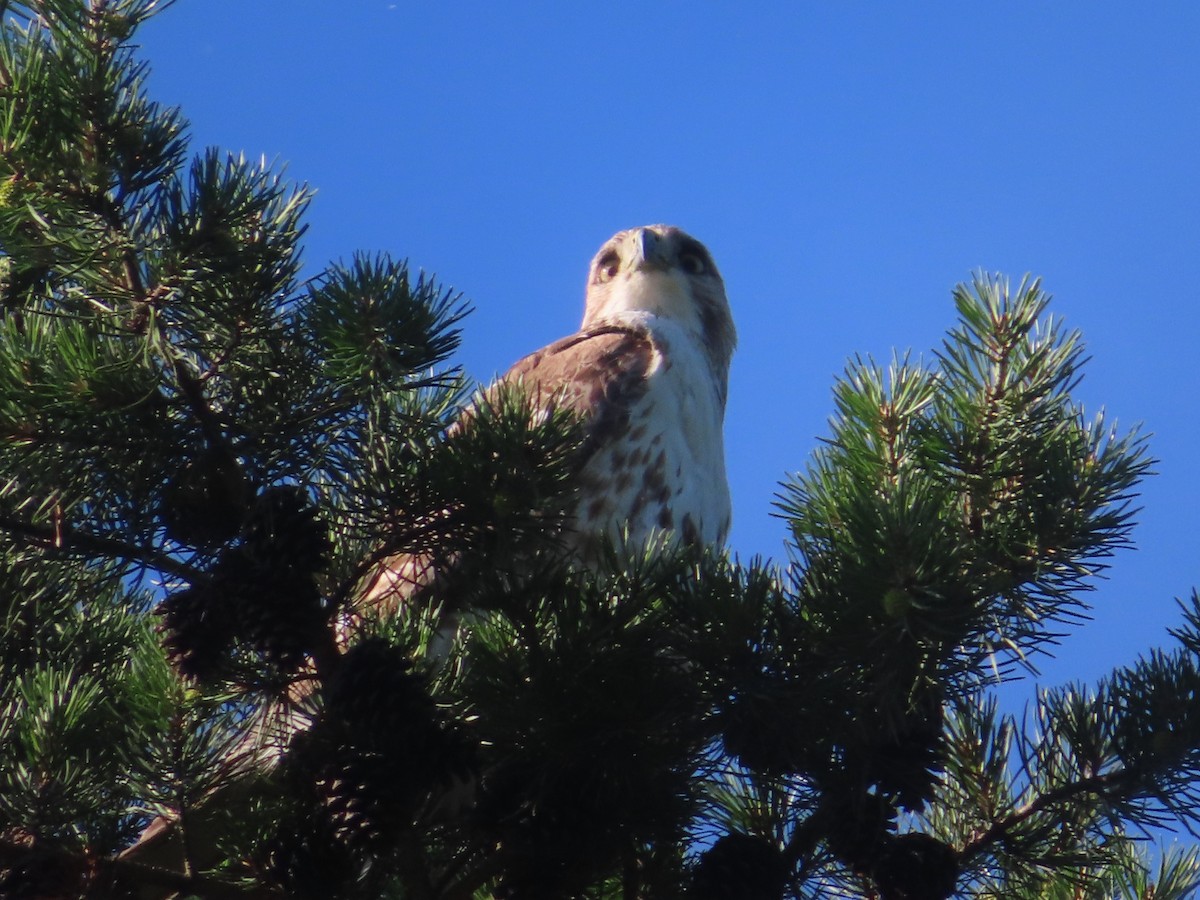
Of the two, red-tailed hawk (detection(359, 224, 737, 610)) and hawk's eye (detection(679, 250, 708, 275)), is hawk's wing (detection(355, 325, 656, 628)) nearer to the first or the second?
red-tailed hawk (detection(359, 224, 737, 610))

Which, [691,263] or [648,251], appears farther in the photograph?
[691,263]

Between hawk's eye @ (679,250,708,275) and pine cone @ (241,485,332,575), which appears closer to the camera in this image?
pine cone @ (241,485,332,575)

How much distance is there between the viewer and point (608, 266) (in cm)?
554

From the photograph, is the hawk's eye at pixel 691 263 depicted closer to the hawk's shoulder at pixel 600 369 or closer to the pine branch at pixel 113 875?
the hawk's shoulder at pixel 600 369

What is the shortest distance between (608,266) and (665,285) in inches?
18.2

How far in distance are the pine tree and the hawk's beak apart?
300 cm

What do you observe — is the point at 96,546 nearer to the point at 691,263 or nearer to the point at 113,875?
the point at 113,875

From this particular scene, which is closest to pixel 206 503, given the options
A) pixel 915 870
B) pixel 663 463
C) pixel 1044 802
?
pixel 915 870

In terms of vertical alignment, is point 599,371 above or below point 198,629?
above

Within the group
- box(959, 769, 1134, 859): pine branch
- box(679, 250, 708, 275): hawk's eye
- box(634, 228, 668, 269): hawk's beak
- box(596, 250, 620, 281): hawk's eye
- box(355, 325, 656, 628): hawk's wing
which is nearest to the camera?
box(959, 769, 1134, 859): pine branch

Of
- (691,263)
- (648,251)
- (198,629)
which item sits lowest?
(198,629)

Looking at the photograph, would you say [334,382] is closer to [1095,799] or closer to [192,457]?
[192,457]

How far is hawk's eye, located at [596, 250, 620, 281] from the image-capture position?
550cm

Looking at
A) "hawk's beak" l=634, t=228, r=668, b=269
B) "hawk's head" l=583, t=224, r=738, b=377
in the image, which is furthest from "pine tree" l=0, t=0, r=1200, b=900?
"hawk's beak" l=634, t=228, r=668, b=269
